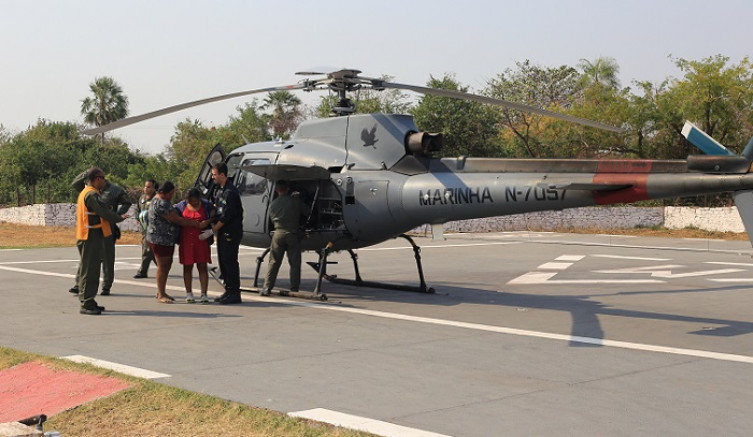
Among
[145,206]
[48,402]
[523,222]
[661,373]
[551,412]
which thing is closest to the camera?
[551,412]

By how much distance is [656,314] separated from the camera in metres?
12.1

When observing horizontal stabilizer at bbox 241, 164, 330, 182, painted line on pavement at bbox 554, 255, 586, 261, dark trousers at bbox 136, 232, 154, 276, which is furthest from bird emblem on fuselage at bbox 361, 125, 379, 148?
painted line on pavement at bbox 554, 255, 586, 261

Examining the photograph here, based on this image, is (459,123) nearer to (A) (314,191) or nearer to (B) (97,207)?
(A) (314,191)

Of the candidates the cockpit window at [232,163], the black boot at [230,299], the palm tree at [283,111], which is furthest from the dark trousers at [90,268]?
the palm tree at [283,111]

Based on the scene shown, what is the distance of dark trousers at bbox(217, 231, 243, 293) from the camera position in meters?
12.9

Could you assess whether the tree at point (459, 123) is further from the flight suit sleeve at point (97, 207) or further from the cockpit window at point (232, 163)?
the flight suit sleeve at point (97, 207)

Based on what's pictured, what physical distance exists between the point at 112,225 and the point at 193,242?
129 centimetres

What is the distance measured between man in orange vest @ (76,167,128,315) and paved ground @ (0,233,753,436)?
0.36m

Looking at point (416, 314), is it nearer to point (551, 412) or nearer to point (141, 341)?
point (141, 341)

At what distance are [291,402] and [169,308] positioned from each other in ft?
19.8

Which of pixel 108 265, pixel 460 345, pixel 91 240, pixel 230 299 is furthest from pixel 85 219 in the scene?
pixel 460 345

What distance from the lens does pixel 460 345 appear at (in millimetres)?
9492

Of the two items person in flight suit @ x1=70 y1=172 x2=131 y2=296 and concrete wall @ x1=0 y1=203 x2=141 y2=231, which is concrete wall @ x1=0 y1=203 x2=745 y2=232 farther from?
person in flight suit @ x1=70 y1=172 x2=131 y2=296

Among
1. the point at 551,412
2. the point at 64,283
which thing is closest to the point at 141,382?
the point at 551,412
